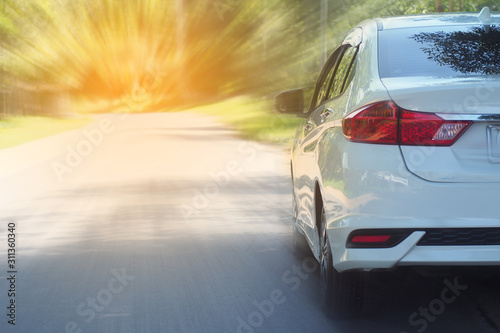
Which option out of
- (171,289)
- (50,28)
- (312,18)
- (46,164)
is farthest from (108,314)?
(50,28)

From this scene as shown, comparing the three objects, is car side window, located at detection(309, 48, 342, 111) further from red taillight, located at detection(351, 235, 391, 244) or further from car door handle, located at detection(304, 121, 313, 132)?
red taillight, located at detection(351, 235, 391, 244)

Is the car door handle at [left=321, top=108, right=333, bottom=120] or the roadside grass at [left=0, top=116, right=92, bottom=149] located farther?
the roadside grass at [left=0, top=116, right=92, bottom=149]

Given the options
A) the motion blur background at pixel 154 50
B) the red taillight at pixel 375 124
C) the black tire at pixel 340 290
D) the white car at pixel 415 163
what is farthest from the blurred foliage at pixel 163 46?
the red taillight at pixel 375 124

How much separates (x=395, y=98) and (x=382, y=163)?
349 mm

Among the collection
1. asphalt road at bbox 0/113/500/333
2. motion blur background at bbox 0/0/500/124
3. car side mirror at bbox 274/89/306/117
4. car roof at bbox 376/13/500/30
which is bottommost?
asphalt road at bbox 0/113/500/333

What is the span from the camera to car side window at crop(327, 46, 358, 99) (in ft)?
17.5

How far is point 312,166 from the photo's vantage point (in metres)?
5.78

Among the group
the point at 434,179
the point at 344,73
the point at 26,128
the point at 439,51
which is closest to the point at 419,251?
the point at 434,179

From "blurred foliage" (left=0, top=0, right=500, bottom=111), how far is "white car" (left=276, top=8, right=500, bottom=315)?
3601cm

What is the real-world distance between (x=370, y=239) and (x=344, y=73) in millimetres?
1499

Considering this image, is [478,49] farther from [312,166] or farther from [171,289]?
[171,289]

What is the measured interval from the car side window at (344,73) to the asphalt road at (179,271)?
1375mm

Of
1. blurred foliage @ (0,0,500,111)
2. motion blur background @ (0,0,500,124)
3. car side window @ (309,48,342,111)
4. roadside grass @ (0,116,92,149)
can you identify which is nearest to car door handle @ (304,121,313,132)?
car side window @ (309,48,342,111)

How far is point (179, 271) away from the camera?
686 centimetres
